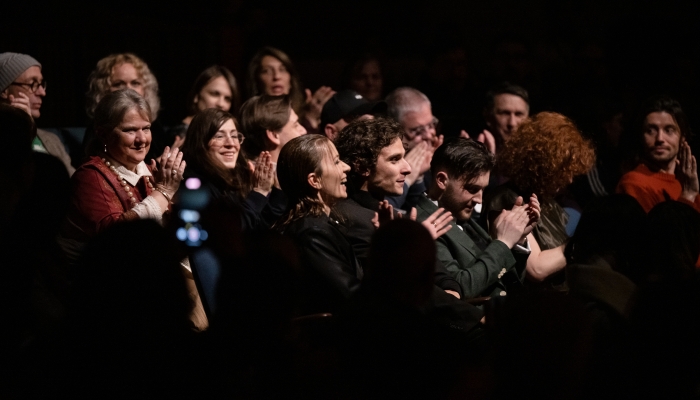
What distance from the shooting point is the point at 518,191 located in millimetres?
4379

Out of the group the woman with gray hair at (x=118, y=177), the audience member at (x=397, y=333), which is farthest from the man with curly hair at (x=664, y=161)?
the audience member at (x=397, y=333)

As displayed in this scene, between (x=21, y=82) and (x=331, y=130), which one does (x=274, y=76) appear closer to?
(x=331, y=130)

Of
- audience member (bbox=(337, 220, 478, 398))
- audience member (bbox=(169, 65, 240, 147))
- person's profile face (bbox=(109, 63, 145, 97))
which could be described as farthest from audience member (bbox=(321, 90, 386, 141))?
audience member (bbox=(337, 220, 478, 398))

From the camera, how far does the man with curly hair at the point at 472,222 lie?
3820 millimetres

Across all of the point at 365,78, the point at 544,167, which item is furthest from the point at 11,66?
the point at 544,167

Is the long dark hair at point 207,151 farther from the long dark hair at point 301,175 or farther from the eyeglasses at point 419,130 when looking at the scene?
the eyeglasses at point 419,130

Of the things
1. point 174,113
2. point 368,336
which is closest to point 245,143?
point 174,113

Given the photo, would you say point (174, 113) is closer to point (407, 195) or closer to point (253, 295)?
point (407, 195)

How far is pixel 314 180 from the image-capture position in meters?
3.57

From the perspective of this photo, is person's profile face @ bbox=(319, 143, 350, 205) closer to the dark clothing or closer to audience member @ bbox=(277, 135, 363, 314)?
audience member @ bbox=(277, 135, 363, 314)

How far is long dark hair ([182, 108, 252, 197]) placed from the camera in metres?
4.32

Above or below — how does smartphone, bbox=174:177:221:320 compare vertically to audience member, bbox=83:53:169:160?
below

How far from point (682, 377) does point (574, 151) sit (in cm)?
231

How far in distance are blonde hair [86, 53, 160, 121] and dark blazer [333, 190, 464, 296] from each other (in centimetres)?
166
